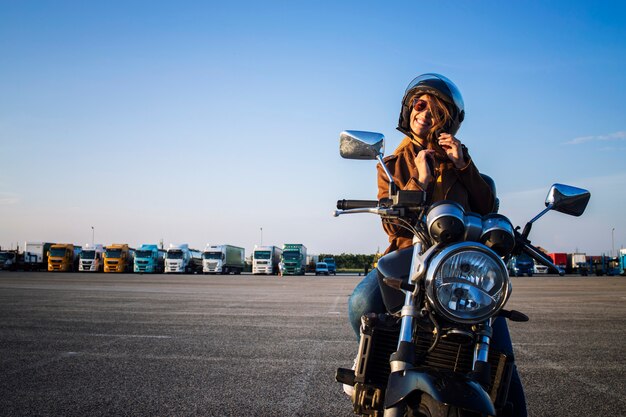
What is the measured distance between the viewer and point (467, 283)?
180cm

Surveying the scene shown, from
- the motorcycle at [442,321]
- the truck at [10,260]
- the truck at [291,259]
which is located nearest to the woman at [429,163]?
the motorcycle at [442,321]

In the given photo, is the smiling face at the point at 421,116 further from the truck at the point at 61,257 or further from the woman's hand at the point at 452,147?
the truck at the point at 61,257

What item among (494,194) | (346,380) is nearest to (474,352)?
(346,380)

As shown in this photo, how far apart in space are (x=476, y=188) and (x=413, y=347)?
0.94 meters

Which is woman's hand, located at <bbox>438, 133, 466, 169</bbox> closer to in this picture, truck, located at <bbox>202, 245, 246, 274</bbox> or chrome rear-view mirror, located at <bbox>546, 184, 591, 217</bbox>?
chrome rear-view mirror, located at <bbox>546, 184, 591, 217</bbox>

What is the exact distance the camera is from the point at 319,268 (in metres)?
62.9

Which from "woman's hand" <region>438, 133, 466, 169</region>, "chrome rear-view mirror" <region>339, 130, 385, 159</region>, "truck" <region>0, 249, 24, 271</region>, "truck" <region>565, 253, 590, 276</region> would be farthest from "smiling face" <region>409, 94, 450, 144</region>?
"truck" <region>565, 253, 590, 276</region>

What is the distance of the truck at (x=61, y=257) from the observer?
163 ft

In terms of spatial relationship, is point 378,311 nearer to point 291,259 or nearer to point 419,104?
point 419,104

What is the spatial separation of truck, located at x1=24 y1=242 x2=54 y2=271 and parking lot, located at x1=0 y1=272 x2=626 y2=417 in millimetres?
48312

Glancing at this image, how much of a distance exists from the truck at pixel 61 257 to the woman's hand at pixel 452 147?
53014 mm

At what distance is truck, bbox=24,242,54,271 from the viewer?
53.6 meters

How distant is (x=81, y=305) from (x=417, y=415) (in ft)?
38.5

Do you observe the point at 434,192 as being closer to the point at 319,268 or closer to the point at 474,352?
the point at 474,352
